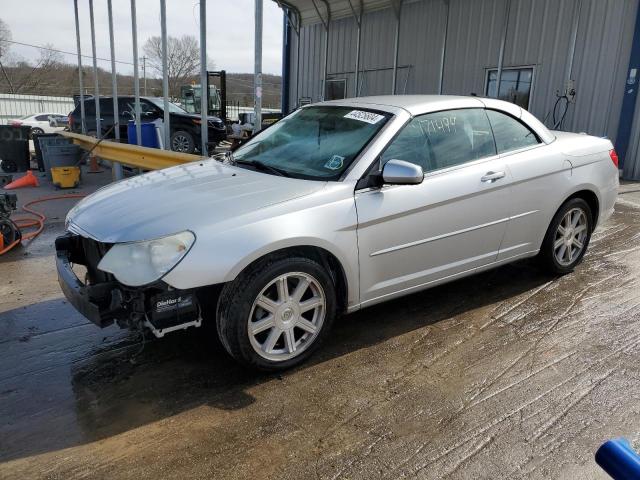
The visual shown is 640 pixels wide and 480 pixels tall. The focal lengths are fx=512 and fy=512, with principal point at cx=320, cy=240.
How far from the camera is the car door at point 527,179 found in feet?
13.4

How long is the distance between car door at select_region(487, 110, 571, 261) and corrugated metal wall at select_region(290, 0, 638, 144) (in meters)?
7.61

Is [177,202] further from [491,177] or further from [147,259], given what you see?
[491,177]

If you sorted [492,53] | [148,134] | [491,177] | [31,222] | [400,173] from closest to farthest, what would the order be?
[400,173], [491,177], [31,222], [148,134], [492,53]

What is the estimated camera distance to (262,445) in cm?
252

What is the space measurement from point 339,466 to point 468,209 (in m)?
2.13

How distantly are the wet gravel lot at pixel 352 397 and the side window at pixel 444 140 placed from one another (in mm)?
1214

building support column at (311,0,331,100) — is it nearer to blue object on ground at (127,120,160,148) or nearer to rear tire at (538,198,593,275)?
blue object on ground at (127,120,160,148)

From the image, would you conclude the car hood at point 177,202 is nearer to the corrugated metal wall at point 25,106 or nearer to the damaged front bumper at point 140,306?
the damaged front bumper at point 140,306

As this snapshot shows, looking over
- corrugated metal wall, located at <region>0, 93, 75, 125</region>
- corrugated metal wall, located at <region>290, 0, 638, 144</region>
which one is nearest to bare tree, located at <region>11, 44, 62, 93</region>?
corrugated metal wall, located at <region>0, 93, 75, 125</region>

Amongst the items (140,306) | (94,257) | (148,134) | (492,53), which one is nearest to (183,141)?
(148,134)

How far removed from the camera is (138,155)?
8742mm

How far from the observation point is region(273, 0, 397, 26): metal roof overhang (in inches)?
601

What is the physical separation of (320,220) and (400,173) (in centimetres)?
59

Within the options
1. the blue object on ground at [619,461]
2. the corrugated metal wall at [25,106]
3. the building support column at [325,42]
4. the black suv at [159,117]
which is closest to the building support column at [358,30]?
the building support column at [325,42]
